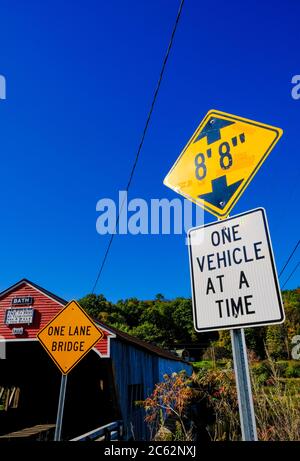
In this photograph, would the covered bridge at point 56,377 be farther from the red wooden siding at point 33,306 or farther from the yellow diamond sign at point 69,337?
the yellow diamond sign at point 69,337

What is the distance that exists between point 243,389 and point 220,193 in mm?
1237

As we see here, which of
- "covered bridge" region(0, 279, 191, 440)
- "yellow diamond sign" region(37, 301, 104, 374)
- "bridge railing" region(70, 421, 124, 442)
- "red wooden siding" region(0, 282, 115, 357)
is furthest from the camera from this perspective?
"red wooden siding" region(0, 282, 115, 357)

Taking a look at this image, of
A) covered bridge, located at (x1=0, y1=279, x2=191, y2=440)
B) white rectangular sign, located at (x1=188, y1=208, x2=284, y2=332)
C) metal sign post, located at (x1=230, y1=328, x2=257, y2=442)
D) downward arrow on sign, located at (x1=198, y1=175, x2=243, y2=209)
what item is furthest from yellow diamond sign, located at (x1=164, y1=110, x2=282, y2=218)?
covered bridge, located at (x1=0, y1=279, x2=191, y2=440)

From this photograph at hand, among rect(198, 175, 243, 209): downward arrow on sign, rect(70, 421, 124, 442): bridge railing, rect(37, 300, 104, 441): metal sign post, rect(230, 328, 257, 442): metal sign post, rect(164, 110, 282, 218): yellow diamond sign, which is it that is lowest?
rect(70, 421, 124, 442): bridge railing

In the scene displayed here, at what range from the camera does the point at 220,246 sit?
75.9 inches

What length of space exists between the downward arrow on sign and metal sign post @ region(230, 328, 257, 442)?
2.83 ft

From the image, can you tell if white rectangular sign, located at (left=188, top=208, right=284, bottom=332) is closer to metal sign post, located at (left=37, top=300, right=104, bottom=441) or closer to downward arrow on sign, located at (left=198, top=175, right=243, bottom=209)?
downward arrow on sign, located at (left=198, top=175, right=243, bottom=209)

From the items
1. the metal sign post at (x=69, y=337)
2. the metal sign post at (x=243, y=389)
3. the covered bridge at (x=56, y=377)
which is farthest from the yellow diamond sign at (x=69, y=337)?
the covered bridge at (x=56, y=377)

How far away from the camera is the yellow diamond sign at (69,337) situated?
4766 millimetres

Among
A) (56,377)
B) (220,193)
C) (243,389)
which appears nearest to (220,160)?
(220,193)

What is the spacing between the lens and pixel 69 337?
16.1 ft

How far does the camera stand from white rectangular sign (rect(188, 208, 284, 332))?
1668 mm

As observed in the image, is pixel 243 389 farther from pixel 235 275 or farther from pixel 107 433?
pixel 107 433
